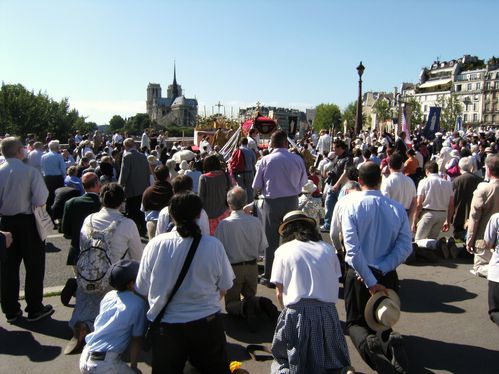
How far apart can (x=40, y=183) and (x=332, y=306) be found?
3753mm

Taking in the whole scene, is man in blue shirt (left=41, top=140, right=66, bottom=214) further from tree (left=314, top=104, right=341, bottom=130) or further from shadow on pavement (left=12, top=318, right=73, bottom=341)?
tree (left=314, top=104, right=341, bottom=130)

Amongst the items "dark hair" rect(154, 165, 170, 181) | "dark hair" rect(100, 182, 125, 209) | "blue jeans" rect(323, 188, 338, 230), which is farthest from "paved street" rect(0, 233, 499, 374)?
"blue jeans" rect(323, 188, 338, 230)

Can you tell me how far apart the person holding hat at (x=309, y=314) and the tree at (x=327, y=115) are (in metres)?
143

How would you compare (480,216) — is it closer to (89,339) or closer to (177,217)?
(177,217)

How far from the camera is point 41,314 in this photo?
5.48 meters

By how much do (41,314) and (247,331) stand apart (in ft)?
8.32

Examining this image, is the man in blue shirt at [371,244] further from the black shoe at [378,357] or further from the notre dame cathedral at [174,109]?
the notre dame cathedral at [174,109]

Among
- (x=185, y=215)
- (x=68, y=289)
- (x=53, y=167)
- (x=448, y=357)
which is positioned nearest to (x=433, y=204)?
(x=448, y=357)

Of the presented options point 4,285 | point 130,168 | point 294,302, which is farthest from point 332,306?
point 130,168

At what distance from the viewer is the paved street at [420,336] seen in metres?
4.41

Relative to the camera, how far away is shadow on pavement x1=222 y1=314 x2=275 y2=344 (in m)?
4.96

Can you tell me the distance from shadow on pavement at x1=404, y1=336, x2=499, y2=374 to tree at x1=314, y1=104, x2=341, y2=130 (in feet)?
465

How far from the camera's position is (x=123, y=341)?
351 centimetres

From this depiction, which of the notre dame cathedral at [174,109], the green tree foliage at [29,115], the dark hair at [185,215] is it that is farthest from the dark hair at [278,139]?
the notre dame cathedral at [174,109]
